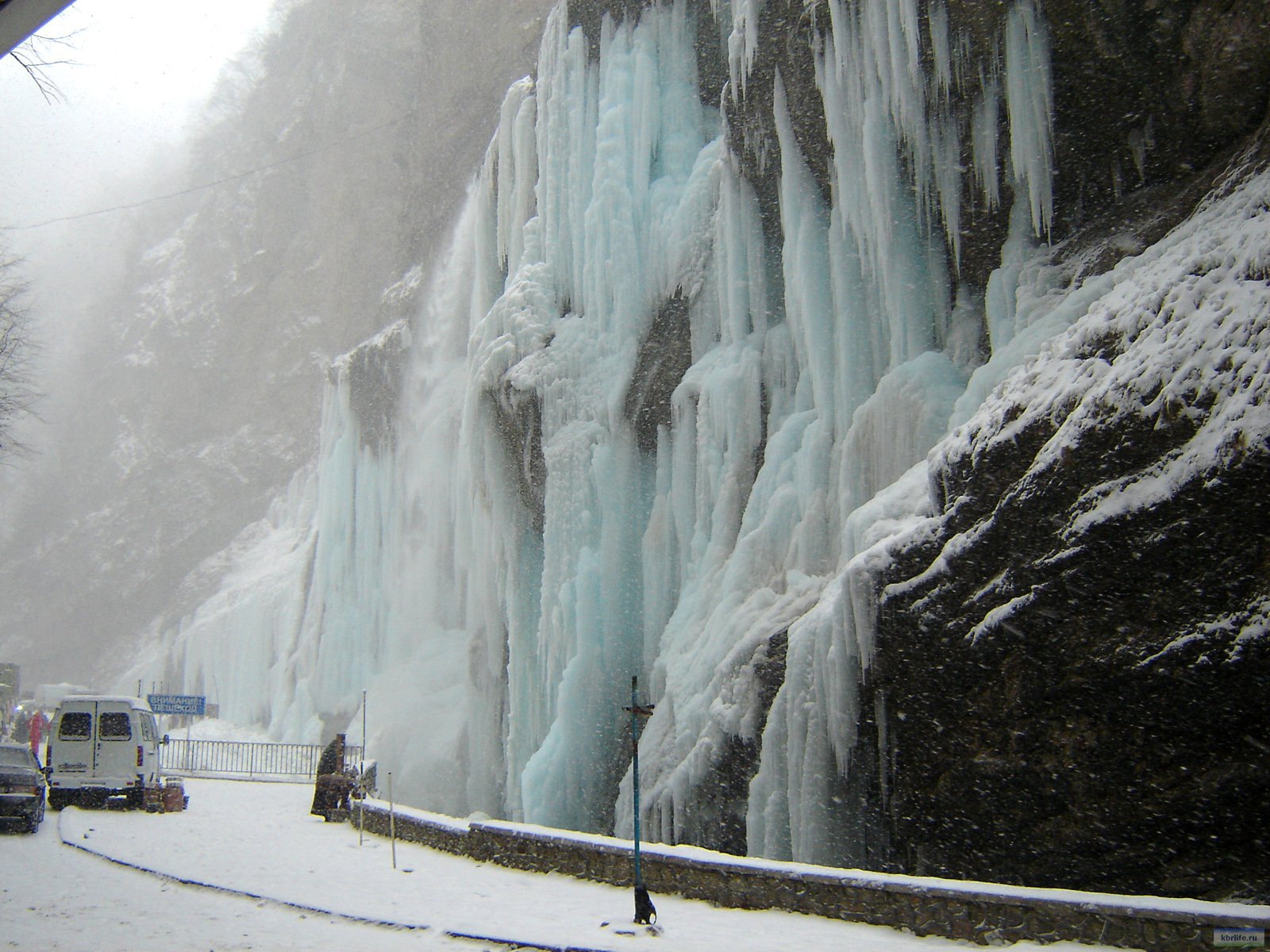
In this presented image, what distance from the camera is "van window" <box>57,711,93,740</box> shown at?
53.9 ft

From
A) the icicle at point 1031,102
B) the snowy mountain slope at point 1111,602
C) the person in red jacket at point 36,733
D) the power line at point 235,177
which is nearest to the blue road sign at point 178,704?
the person in red jacket at point 36,733

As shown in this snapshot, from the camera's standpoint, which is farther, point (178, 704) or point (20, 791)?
point (178, 704)

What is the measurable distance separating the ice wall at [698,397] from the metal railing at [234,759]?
231 centimetres

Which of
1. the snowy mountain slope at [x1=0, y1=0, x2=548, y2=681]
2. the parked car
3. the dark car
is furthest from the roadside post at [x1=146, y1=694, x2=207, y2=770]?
the snowy mountain slope at [x1=0, y1=0, x2=548, y2=681]

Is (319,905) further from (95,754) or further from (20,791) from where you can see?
(95,754)

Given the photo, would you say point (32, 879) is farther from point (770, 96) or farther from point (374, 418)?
point (374, 418)

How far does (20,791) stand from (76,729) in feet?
12.6

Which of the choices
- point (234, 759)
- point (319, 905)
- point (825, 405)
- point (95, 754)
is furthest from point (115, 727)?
point (234, 759)

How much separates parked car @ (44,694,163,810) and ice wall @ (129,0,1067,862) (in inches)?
239

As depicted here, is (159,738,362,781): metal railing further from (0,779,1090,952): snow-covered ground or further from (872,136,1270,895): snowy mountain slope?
→ (872,136,1270,895): snowy mountain slope

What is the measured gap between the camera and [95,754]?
54.1 feet

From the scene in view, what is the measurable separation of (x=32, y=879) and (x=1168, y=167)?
44.4ft

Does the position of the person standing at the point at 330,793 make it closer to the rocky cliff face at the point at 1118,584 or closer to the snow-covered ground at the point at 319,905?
the snow-covered ground at the point at 319,905

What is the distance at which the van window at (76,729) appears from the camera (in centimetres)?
1642
